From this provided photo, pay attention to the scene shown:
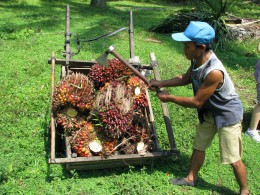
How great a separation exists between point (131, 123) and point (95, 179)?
756mm

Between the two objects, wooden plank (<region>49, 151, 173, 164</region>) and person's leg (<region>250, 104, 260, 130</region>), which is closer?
wooden plank (<region>49, 151, 173, 164</region>)

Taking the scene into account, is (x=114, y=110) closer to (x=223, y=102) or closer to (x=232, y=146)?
(x=223, y=102)

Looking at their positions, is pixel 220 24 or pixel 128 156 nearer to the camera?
pixel 128 156

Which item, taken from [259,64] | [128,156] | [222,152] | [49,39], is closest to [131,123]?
[128,156]

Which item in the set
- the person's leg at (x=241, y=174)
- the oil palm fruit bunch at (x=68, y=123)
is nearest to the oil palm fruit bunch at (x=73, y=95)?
the oil palm fruit bunch at (x=68, y=123)

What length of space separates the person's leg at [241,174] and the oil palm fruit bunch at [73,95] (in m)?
1.74

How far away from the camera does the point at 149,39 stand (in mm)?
9242

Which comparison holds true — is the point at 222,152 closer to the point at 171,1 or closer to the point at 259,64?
the point at 259,64

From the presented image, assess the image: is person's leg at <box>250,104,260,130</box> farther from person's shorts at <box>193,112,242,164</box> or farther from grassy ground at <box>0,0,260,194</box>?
person's shorts at <box>193,112,242,164</box>

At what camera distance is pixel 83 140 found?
150 inches

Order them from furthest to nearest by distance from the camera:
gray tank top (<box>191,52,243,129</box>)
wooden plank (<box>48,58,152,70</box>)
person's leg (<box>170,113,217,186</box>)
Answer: wooden plank (<box>48,58,152,70</box>) < person's leg (<box>170,113,217,186</box>) < gray tank top (<box>191,52,243,129</box>)

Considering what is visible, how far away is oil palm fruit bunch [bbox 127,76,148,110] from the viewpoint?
13.5ft

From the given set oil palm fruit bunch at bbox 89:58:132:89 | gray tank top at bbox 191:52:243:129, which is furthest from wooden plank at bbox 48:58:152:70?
gray tank top at bbox 191:52:243:129

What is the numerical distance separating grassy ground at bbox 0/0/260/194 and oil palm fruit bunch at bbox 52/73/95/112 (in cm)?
72
